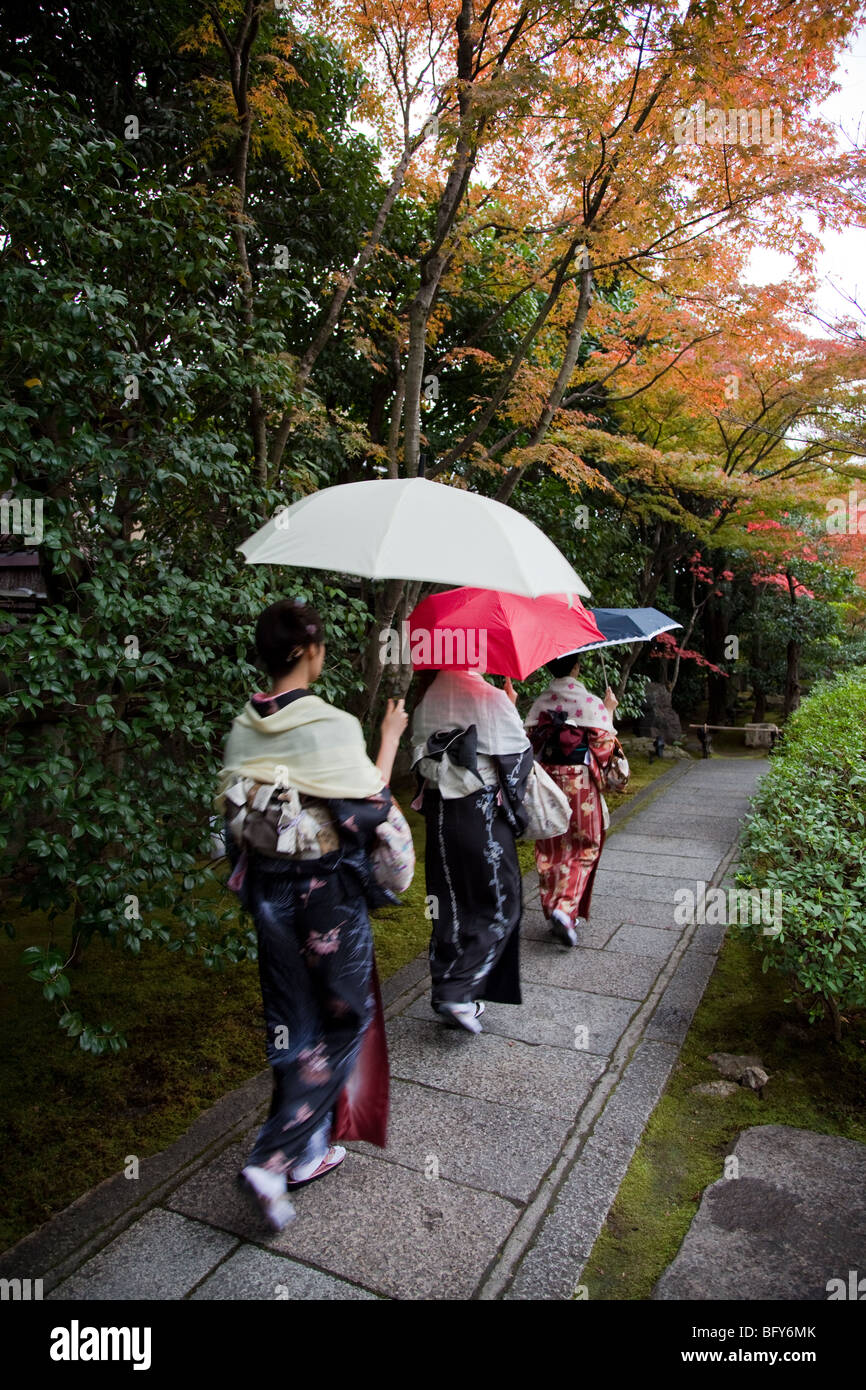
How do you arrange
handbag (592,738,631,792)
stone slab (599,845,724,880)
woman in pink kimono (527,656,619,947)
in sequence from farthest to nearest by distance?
1. stone slab (599,845,724,880)
2. handbag (592,738,631,792)
3. woman in pink kimono (527,656,619,947)

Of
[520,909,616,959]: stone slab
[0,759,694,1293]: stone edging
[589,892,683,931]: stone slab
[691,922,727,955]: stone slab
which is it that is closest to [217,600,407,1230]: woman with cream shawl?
[0,759,694,1293]: stone edging

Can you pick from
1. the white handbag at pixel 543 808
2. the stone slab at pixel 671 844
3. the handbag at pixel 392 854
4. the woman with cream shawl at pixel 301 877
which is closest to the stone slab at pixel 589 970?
the white handbag at pixel 543 808

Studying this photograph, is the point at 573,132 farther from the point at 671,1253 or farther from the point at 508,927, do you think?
the point at 671,1253

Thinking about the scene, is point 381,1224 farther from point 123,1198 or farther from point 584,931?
point 584,931

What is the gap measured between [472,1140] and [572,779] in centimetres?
254

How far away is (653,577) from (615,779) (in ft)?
26.8

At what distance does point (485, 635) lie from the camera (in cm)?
417

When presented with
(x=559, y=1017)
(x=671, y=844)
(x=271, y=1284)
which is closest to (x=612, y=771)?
(x=559, y=1017)

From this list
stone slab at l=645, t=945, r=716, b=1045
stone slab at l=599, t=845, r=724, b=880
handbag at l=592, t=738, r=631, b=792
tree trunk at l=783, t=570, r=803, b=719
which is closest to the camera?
stone slab at l=645, t=945, r=716, b=1045

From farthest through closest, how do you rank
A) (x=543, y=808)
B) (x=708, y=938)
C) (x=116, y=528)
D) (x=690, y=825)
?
1. (x=690, y=825)
2. (x=708, y=938)
3. (x=543, y=808)
4. (x=116, y=528)

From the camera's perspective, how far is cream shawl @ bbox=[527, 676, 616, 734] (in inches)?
210

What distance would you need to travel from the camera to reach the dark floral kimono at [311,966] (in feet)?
9.11
